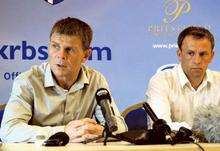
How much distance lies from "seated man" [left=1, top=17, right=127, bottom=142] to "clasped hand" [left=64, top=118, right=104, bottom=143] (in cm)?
23

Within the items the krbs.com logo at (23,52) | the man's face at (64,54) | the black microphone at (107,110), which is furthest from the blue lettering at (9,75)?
the black microphone at (107,110)

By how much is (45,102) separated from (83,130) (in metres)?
0.53

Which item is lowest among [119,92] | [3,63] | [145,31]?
[119,92]

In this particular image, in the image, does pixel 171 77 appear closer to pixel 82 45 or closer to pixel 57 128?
pixel 82 45

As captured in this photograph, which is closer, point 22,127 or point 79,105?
point 22,127

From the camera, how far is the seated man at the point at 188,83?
3.07 m

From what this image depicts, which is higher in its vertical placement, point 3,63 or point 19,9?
point 19,9

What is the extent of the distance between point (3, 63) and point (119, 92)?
3.84 feet

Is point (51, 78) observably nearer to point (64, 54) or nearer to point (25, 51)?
point (64, 54)

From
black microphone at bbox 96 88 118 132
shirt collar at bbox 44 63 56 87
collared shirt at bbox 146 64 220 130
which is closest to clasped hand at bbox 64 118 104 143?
black microphone at bbox 96 88 118 132

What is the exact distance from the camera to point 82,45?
107 inches

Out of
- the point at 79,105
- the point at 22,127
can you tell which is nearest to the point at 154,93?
the point at 79,105

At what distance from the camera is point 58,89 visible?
2.67m

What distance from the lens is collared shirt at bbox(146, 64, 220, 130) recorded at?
3057mm
